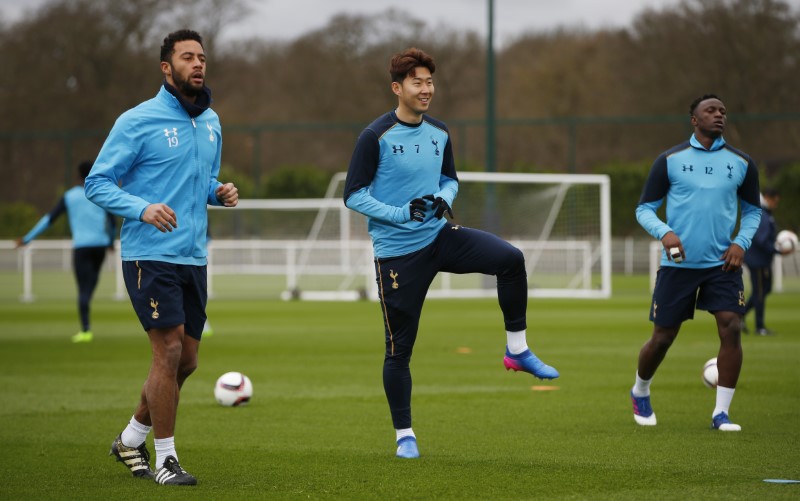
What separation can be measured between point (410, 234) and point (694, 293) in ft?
7.64

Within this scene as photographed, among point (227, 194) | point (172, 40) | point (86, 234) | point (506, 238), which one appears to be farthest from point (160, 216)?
point (506, 238)

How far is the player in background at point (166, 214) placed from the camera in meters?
6.46

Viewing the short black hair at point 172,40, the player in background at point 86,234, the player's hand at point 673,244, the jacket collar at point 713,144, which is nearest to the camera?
the short black hair at point 172,40

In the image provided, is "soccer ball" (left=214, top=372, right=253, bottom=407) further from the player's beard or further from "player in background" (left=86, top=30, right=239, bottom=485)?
the player's beard

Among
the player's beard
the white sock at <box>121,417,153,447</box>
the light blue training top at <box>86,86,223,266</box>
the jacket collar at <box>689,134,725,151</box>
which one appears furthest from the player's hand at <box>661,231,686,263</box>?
the white sock at <box>121,417,153,447</box>

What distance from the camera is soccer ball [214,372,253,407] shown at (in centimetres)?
1007

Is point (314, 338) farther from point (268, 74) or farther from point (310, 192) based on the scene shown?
point (268, 74)

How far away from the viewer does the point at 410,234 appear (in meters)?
7.29

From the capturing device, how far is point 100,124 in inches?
2005

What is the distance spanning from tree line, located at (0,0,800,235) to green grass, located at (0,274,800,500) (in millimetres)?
25389

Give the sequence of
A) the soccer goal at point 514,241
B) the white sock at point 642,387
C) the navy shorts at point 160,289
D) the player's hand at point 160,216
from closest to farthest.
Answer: the player's hand at point 160,216 → the navy shorts at point 160,289 → the white sock at point 642,387 → the soccer goal at point 514,241

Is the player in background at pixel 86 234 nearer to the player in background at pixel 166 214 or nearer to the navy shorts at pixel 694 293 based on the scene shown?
the navy shorts at pixel 694 293

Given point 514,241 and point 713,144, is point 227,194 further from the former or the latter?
point 514,241

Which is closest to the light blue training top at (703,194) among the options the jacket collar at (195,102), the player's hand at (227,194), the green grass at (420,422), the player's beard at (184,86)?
the green grass at (420,422)
